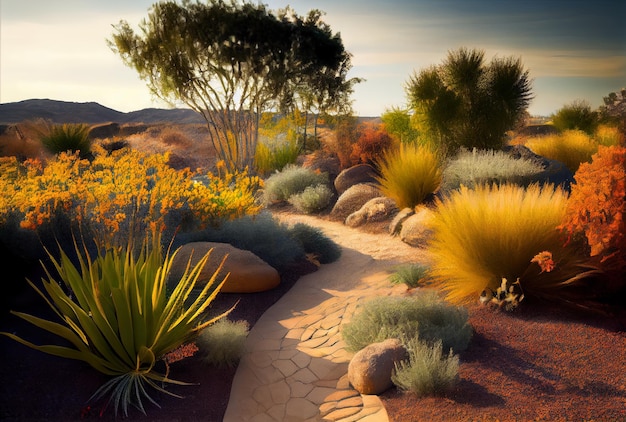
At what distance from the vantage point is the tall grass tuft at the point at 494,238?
455cm

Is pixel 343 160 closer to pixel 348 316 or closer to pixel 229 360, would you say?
pixel 348 316

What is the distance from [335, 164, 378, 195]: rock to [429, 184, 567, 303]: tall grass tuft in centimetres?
727

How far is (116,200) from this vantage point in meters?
4.99

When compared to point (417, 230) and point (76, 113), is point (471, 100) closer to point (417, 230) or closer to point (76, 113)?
point (417, 230)

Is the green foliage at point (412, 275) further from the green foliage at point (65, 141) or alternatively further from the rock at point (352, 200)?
the green foliage at point (65, 141)

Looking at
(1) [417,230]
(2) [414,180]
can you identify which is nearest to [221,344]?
(1) [417,230]

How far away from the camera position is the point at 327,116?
2055cm

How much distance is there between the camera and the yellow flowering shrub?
524cm

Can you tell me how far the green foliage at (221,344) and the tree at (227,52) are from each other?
379 inches

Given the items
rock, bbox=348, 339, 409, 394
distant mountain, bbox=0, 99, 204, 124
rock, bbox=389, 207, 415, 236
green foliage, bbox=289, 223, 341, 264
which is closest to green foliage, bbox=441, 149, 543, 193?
rock, bbox=389, 207, 415, 236

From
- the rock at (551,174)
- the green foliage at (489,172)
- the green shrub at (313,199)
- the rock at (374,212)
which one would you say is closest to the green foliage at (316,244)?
the rock at (374,212)

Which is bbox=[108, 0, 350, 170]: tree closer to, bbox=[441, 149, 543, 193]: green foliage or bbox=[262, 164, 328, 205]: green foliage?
bbox=[262, 164, 328, 205]: green foliage

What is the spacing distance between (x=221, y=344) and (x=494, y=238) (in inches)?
98.3

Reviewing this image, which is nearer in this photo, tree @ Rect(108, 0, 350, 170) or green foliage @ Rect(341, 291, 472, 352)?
green foliage @ Rect(341, 291, 472, 352)
